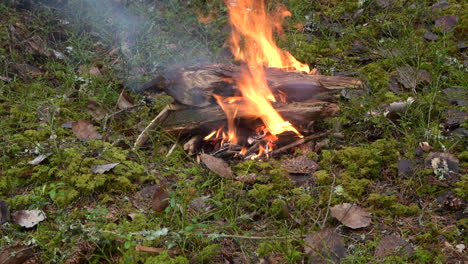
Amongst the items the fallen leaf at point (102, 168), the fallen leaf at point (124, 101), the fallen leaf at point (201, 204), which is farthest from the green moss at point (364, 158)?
the fallen leaf at point (124, 101)

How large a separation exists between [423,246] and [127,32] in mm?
4272

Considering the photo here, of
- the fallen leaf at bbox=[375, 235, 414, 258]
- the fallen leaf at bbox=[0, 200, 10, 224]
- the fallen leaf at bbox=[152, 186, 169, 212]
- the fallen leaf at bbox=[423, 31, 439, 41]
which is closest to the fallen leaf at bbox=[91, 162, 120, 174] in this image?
the fallen leaf at bbox=[152, 186, 169, 212]

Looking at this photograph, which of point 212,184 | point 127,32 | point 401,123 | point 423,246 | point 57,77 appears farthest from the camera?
point 127,32

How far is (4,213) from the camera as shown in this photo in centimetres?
288

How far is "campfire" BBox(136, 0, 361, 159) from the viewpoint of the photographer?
3.73 meters

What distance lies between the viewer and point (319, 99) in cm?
392

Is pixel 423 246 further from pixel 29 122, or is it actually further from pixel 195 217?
pixel 29 122

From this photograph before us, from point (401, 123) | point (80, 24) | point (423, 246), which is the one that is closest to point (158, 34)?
point (80, 24)

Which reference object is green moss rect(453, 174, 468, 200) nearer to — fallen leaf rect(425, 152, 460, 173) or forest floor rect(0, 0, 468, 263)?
forest floor rect(0, 0, 468, 263)

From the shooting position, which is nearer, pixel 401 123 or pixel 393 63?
pixel 401 123

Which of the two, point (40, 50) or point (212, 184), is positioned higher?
point (40, 50)

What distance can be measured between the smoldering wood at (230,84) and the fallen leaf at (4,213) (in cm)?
167

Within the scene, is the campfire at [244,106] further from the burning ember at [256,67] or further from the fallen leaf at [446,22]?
the fallen leaf at [446,22]

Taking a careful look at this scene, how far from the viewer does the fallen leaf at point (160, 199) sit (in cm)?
294
